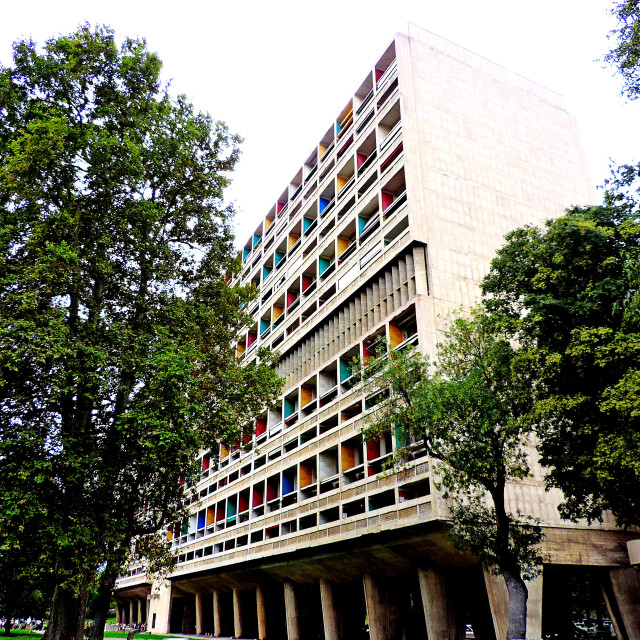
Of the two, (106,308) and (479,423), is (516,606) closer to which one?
(479,423)

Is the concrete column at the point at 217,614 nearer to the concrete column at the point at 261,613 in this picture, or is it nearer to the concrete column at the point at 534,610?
the concrete column at the point at 261,613

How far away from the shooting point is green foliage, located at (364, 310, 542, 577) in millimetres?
15109

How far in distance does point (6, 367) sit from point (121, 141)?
805 cm

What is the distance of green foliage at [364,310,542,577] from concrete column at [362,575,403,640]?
26.6 ft

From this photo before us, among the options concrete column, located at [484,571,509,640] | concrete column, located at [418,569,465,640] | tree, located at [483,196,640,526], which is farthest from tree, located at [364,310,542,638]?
concrete column, located at [418,569,465,640]

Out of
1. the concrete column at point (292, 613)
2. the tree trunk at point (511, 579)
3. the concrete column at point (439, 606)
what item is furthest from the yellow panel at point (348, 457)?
the tree trunk at point (511, 579)

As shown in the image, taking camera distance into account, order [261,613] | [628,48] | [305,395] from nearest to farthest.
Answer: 1. [628,48]
2. [305,395]
3. [261,613]

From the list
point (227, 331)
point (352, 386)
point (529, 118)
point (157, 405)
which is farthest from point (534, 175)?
point (157, 405)

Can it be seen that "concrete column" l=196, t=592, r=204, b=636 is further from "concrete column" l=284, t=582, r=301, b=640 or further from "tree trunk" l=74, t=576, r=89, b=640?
"tree trunk" l=74, t=576, r=89, b=640

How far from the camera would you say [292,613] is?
2920 centimetres

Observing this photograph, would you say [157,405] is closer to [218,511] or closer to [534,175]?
[534,175]

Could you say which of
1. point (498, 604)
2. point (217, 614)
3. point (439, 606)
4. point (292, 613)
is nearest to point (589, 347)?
point (498, 604)

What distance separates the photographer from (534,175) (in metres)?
29.6

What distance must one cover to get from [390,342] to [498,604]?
1024 cm
